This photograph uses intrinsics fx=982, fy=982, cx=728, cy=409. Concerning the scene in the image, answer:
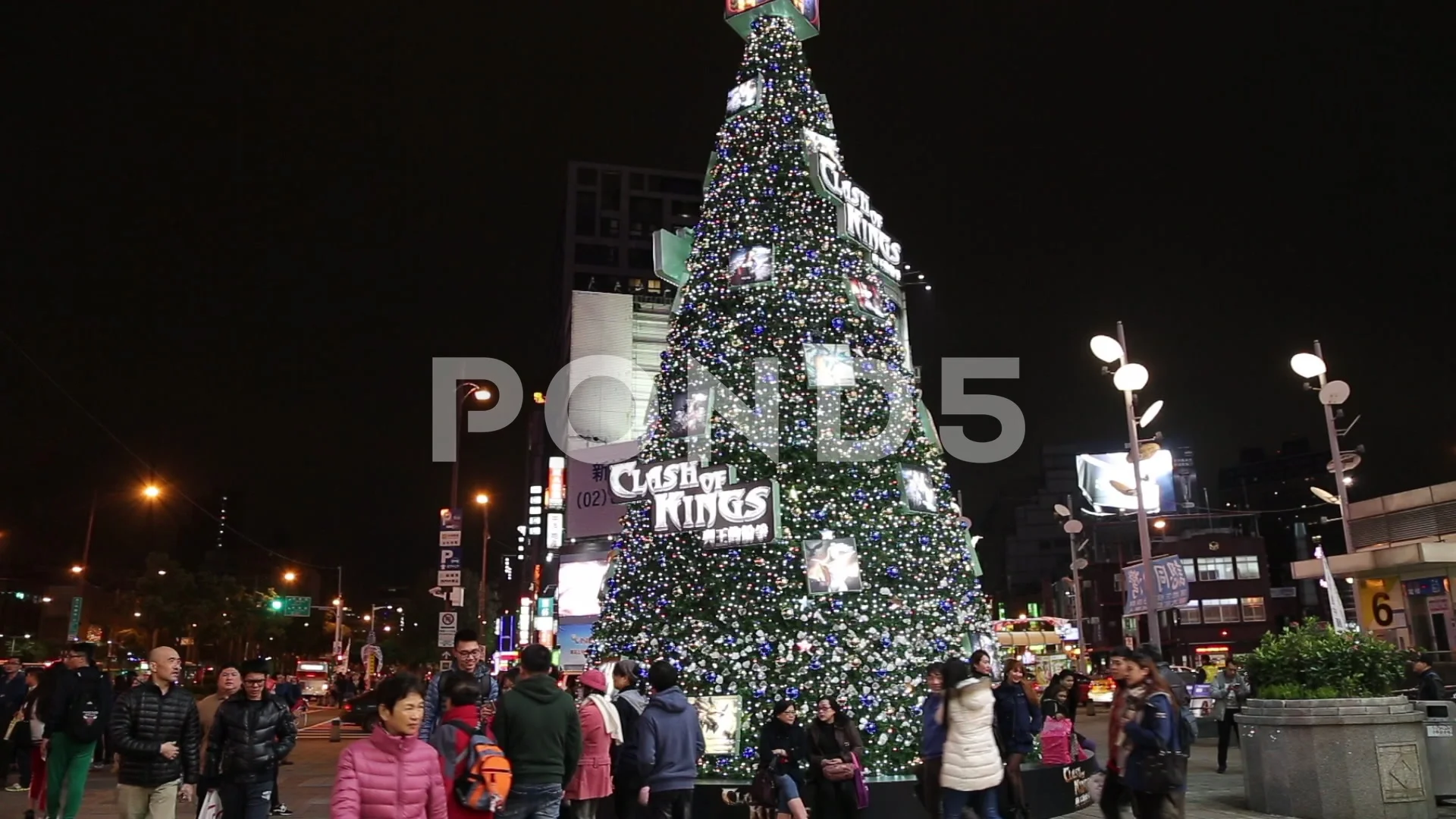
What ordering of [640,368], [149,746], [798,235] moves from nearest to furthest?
1. [149,746]
2. [798,235]
3. [640,368]

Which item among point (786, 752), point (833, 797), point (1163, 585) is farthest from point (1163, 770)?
point (1163, 585)

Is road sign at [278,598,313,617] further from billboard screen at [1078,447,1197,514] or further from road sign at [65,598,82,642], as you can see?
billboard screen at [1078,447,1197,514]

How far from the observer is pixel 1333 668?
968 centimetres

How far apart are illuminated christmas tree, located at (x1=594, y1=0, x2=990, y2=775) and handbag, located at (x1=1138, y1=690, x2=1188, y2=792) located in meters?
5.85

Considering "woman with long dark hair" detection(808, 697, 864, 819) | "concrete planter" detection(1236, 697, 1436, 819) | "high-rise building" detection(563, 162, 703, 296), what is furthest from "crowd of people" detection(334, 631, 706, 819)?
"high-rise building" detection(563, 162, 703, 296)

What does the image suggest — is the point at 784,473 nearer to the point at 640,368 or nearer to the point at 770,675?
the point at 770,675

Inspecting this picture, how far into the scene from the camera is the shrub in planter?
9.60 m

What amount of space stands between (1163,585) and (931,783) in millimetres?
10109

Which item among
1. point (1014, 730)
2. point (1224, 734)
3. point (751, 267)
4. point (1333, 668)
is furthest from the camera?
point (751, 267)

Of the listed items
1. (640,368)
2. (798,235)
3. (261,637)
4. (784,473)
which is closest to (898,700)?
(784,473)

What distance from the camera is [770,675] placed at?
12.5 metres

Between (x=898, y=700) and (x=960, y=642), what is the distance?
144 centimetres

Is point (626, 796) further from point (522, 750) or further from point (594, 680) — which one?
point (522, 750)

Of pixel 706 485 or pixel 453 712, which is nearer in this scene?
pixel 453 712
